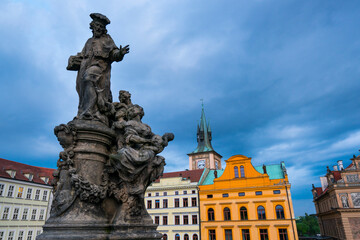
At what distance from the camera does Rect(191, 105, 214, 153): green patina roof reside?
65188 mm

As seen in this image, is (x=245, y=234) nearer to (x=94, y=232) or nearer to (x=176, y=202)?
(x=176, y=202)

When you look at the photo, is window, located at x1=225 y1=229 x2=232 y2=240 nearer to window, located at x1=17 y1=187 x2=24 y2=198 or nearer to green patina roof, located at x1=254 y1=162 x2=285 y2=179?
green patina roof, located at x1=254 y1=162 x2=285 y2=179

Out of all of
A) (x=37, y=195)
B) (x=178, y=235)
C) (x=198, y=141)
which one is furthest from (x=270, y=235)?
(x=198, y=141)

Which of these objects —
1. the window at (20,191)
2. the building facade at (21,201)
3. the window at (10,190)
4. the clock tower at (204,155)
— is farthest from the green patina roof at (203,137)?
the window at (10,190)

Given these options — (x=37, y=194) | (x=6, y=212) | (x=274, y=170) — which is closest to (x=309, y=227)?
(x=274, y=170)

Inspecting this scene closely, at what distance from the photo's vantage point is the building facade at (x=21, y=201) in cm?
2695

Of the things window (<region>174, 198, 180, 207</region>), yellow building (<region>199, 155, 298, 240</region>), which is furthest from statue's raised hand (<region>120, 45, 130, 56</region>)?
window (<region>174, 198, 180, 207</region>)

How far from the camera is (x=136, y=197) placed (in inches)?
159

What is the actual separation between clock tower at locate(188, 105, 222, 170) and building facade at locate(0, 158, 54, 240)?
120 feet

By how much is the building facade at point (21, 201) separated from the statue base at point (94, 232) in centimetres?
2990

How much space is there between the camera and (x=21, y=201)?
2877 cm

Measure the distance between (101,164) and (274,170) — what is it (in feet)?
107

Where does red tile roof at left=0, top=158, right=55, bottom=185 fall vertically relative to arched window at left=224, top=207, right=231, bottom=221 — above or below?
above

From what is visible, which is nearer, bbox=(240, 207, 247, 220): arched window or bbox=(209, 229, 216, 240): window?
bbox=(240, 207, 247, 220): arched window
